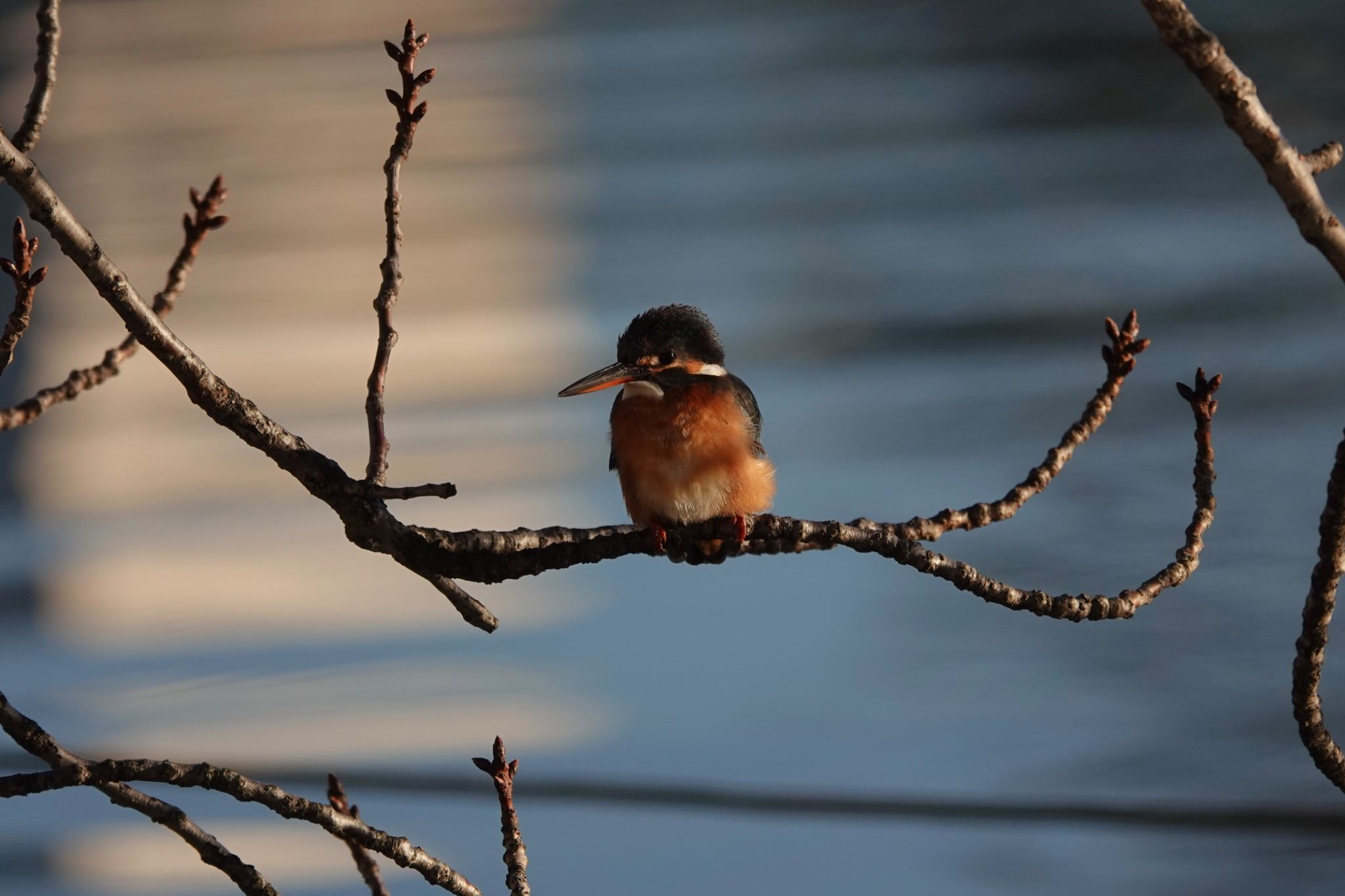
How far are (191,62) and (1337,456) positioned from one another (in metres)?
2.83

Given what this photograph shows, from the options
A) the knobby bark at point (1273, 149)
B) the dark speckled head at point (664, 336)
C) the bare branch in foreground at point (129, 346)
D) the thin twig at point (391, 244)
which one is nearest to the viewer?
the knobby bark at point (1273, 149)

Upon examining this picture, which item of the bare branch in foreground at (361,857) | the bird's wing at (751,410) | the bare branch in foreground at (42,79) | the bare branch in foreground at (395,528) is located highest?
the bare branch in foreground at (42,79)

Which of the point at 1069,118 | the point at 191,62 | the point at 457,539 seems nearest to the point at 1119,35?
the point at 1069,118

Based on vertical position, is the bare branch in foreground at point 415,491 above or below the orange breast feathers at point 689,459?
below

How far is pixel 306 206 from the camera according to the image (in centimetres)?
299

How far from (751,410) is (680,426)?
141 millimetres

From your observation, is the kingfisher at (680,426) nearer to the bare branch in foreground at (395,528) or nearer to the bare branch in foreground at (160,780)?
the bare branch in foreground at (395,528)

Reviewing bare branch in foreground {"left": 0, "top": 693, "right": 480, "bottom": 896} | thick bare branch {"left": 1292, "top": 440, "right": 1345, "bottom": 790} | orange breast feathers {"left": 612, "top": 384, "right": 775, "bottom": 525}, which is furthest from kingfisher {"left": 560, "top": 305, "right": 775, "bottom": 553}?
thick bare branch {"left": 1292, "top": 440, "right": 1345, "bottom": 790}

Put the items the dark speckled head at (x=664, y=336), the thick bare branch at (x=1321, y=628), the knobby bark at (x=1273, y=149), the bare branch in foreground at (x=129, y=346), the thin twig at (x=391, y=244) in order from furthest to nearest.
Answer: the dark speckled head at (x=664, y=336) → the bare branch in foreground at (x=129, y=346) → the thin twig at (x=391, y=244) → the thick bare branch at (x=1321, y=628) → the knobby bark at (x=1273, y=149)

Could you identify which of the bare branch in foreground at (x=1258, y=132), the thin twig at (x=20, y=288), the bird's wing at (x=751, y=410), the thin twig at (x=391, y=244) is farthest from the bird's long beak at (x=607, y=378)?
the bare branch in foreground at (x=1258, y=132)

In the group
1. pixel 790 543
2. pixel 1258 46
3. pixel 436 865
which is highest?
pixel 1258 46

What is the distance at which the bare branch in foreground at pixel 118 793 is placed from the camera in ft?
3.06

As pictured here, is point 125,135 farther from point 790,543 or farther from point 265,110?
point 790,543

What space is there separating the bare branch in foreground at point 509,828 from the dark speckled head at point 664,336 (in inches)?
19.5
